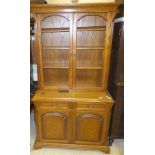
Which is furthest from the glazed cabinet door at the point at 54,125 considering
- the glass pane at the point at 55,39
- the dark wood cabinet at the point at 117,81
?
the glass pane at the point at 55,39

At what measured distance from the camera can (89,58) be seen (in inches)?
86.3

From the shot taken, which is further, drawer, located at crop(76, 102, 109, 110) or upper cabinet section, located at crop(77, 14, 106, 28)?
upper cabinet section, located at crop(77, 14, 106, 28)

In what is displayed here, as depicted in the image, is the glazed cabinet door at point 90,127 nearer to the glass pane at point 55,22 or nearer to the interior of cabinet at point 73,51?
the interior of cabinet at point 73,51

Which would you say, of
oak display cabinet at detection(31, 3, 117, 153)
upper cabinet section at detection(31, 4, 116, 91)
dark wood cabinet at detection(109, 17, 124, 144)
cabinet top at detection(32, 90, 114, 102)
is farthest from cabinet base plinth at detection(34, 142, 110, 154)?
upper cabinet section at detection(31, 4, 116, 91)

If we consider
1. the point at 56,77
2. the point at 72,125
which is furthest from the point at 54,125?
the point at 56,77

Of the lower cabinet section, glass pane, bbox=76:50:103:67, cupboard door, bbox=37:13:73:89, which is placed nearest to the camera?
the lower cabinet section

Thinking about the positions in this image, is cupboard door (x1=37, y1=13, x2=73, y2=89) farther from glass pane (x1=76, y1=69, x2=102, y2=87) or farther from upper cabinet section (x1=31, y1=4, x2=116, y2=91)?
glass pane (x1=76, y1=69, x2=102, y2=87)

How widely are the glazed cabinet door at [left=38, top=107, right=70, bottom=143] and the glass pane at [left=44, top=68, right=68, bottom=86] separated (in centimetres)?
46

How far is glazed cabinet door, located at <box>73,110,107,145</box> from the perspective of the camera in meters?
1.93

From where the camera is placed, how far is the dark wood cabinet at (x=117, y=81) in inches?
73.6

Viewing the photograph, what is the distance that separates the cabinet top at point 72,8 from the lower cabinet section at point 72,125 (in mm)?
1136
